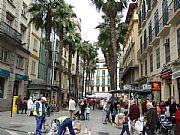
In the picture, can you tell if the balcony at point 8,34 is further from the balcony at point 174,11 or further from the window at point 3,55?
the balcony at point 174,11

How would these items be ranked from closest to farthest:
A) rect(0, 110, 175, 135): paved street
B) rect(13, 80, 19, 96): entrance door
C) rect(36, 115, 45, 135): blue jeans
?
rect(36, 115, 45, 135): blue jeans, rect(0, 110, 175, 135): paved street, rect(13, 80, 19, 96): entrance door

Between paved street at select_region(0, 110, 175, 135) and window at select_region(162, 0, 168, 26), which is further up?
window at select_region(162, 0, 168, 26)

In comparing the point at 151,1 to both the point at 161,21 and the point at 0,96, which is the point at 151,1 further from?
the point at 0,96

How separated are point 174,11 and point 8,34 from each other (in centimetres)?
1470

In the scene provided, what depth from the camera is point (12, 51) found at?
1033 inches

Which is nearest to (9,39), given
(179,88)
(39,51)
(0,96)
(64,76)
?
(0,96)

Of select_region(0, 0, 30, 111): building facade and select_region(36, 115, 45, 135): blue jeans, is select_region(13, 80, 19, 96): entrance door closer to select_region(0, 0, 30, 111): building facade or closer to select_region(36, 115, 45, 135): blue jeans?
select_region(0, 0, 30, 111): building facade

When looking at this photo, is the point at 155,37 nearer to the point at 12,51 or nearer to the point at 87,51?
the point at 12,51

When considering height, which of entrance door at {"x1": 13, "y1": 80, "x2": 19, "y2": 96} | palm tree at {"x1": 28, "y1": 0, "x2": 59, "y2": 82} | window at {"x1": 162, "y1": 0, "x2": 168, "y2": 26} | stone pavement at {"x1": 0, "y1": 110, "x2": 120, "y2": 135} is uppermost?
palm tree at {"x1": 28, "y1": 0, "x2": 59, "y2": 82}

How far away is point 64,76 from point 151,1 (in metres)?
32.2

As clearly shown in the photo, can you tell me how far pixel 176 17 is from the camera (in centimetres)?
1670

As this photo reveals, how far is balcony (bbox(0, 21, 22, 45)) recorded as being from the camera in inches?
885

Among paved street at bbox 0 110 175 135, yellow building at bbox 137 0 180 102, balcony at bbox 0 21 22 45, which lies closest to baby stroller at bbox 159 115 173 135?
paved street at bbox 0 110 175 135

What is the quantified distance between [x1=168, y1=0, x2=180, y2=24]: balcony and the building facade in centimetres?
1401
